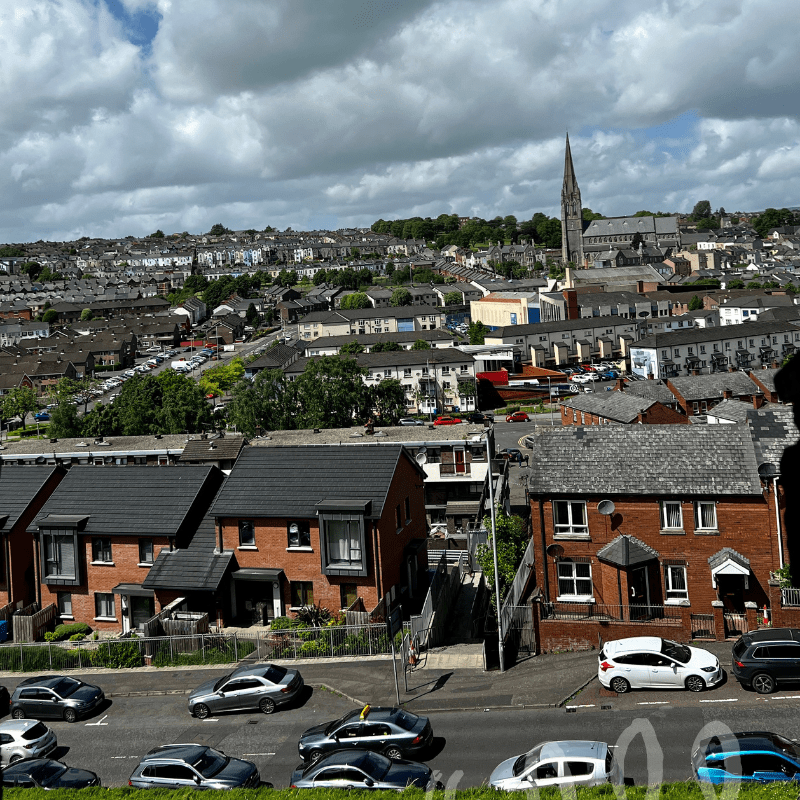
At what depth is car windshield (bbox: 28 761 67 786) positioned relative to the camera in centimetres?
1917

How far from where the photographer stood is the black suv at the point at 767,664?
22000mm

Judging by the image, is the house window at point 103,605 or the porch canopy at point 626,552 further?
the house window at point 103,605

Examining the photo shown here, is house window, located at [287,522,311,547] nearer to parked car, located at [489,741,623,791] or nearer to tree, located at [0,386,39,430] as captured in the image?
parked car, located at [489,741,623,791]

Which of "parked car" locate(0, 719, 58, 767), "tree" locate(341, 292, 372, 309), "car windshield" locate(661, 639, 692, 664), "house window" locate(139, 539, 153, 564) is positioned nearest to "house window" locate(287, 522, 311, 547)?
"house window" locate(139, 539, 153, 564)

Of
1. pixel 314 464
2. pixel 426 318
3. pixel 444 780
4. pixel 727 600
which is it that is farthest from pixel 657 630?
pixel 426 318

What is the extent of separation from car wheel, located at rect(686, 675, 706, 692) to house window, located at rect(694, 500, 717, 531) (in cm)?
635

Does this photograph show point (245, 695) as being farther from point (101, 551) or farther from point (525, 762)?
point (101, 551)

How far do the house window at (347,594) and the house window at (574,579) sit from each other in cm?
783

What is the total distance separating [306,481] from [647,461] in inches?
508

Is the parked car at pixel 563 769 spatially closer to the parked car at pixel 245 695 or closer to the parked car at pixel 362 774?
the parked car at pixel 362 774

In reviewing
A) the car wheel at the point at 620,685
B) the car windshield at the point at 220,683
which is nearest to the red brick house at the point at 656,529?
the car wheel at the point at 620,685

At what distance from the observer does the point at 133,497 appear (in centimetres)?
3603

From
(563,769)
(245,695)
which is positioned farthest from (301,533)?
(563,769)

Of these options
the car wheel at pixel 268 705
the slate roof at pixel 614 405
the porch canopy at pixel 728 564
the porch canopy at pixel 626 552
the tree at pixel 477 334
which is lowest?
the car wheel at pixel 268 705
